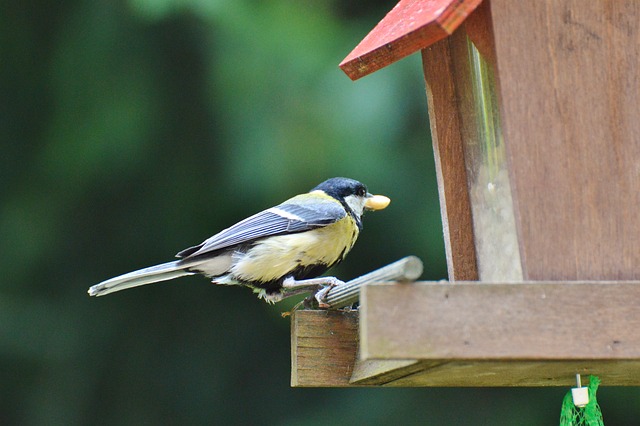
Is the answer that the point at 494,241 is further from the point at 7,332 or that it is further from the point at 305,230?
the point at 7,332

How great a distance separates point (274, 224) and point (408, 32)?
122 centimetres

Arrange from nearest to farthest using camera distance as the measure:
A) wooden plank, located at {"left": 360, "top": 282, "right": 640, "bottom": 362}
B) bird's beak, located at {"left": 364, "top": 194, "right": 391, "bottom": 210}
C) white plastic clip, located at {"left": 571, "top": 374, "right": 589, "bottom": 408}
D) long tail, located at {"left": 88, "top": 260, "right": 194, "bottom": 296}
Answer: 1. wooden plank, located at {"left": 360, "top": 282, "right": 640, "bottom": 362}
2. white plastic clip, located at {"left": 571, "top": 374, "right": 589, "bottom": 408}
3. long tail, located at {"left": 88, "top": 260, "right": 194, "bottom": 296}
4. bird's beak, located at {"left": 364, "top": 194, "right": 391, "bottom": 210}

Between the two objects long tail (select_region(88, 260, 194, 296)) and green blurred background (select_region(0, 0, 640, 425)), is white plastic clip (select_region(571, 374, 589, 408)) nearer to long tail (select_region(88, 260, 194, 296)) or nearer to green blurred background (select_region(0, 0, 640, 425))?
long tail (select_region(88, 260, 194, 296))

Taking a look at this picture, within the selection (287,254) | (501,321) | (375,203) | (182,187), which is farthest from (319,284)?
(182,187)

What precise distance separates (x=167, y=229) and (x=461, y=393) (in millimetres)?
1578

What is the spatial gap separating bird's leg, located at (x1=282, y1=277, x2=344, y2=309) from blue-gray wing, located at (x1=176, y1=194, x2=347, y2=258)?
7.0 inches

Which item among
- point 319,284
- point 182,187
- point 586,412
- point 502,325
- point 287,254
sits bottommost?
point 586,412

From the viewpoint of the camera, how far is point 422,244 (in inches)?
153

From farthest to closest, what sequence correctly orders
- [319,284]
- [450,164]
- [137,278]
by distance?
[137,278] < [319,284] < [450,164]

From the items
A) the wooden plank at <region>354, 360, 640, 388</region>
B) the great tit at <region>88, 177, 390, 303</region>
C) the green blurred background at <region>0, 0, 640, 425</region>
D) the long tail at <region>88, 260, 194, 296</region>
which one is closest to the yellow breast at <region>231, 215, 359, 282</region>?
the great tit at <region>88, 177, 390, 303</region>

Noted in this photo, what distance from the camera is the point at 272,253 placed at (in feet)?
10.1

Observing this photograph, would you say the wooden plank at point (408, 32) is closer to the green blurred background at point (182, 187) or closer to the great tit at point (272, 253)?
the great tit at point (272, 253)

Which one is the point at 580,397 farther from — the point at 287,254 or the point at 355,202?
the point at 355,202

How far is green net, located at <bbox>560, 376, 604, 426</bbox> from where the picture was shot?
2.13 metres
